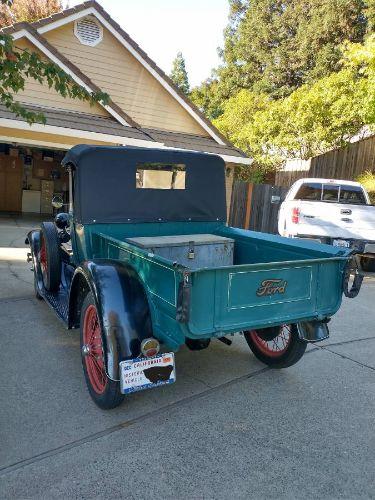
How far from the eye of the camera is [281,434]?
288cm

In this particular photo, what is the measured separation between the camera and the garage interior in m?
15.7

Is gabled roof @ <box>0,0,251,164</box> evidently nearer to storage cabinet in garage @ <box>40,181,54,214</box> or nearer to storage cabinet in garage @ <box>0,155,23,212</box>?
storage cabinet in garage @ <box>0,155,23,212</box>

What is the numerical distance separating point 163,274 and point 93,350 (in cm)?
102

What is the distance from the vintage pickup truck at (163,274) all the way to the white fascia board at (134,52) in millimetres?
8925

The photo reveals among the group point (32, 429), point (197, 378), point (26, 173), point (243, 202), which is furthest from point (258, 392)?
point (26, 173)

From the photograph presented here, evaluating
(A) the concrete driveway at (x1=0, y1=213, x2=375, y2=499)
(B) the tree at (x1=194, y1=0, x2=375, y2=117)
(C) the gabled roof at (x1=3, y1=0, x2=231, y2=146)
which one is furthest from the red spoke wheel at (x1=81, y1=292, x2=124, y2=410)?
(B) the tree at (x1=194, y1=0, x2=375, y2=117)

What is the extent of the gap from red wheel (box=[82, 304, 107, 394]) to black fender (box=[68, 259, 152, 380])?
0.92 ft

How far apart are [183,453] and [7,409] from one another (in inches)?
54.4

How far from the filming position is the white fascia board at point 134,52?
37.5 ft

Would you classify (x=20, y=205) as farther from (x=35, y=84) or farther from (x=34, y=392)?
(x=34, y=392)

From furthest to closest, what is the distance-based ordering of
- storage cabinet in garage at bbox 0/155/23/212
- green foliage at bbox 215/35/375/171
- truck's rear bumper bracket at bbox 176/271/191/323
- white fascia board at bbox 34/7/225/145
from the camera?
storage cabinet in garage at bbox 0/155/23/212 < green foliage at bbox 215/35/375/171 < white fascia board at bbox 34/7/225/145 < truck's rear bumper bracket at bbox 176/271/191/323

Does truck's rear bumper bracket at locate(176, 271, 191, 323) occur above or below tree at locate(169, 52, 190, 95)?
below

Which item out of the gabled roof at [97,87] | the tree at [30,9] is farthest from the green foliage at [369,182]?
the tree at [30,9]

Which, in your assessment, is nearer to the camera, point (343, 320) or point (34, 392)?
point (34, 392)
